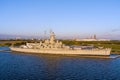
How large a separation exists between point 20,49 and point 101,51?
3653 centimetres

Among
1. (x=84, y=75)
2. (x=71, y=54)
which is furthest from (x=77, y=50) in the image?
(x=84, y=75)

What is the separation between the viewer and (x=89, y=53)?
262 feet

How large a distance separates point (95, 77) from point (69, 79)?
502 centimetres

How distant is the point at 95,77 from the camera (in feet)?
119

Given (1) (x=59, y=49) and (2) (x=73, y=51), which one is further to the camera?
(1) (x=59, y=49)

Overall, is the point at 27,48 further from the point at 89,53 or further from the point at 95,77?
the point at 95,77

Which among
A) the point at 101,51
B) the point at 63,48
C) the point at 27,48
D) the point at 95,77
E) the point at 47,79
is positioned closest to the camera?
the point at 47,79

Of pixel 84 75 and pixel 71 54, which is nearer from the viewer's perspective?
pixel 84 75

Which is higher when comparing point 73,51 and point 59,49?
point 59,49

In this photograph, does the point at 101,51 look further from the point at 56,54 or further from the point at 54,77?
the point at 54,77

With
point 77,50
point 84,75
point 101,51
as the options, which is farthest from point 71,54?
point 84,75

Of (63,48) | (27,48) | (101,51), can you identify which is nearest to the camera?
(101,51)

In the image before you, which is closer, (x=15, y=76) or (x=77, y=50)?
(x=15, y=76)

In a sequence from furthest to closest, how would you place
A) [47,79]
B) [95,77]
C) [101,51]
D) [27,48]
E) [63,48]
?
[27,48] → [63,48] → [101,51] → [95,77] → [47,79]
